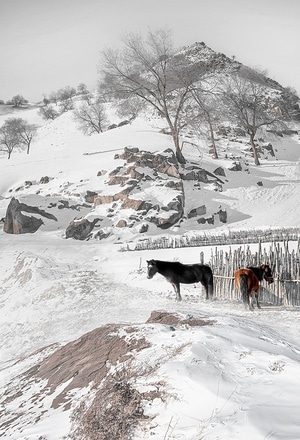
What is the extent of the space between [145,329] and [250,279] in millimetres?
6069

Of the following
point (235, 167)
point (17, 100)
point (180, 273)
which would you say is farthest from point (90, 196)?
point (17, 100)

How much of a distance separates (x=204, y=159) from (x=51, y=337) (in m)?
27.4

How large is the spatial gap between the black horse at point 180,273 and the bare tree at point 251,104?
2543 cm

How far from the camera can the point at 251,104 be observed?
126ft

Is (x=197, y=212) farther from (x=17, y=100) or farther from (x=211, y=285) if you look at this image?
(x=17, y=100)

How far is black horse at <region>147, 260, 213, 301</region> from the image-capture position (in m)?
11.7

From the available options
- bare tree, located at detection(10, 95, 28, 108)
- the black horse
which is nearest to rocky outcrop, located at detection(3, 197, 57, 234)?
the black horse

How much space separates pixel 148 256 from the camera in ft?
57.6

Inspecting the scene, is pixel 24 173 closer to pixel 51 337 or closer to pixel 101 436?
pixel 51 337

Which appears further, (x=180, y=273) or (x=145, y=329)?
(x=180, y=273)

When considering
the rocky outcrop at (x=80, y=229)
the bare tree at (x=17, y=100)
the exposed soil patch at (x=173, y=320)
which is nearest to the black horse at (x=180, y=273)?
the exposed soil patch at (x=173, y=320)

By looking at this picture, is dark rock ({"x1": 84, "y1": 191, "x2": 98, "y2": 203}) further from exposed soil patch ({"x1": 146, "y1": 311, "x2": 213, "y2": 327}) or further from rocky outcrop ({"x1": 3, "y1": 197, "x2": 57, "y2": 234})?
exposed soil patch ({"x1": 146, "y1": 311, "x2": 213, "y2": 327})

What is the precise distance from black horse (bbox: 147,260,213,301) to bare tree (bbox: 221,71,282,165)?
83.4 feet

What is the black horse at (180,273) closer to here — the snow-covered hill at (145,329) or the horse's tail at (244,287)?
the snow-covered hill at (145,329)
